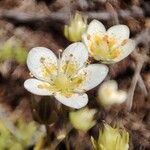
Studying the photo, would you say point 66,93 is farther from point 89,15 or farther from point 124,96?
point 89,15

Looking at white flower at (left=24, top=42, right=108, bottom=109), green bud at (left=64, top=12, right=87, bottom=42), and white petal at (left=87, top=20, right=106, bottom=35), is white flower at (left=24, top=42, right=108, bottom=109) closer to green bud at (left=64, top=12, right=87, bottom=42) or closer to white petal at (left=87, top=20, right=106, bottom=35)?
green bud at (left=64, top=12, right=87, bottom=42)

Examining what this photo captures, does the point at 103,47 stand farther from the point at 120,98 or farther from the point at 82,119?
the point at 82,119

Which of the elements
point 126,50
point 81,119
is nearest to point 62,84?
point 81,119

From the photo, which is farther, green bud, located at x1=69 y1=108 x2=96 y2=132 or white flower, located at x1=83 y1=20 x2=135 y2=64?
white flower, located at x1=83 y1=20 x2=135 y2=64

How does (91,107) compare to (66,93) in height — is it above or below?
below

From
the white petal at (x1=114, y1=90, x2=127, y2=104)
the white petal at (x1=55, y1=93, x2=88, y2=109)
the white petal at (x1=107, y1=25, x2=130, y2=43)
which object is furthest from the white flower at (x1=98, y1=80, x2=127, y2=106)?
the white petal at (x1=107, y1=25, x2=130, y2=43)

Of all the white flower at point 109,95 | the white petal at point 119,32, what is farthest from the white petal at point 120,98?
the white petal at point 119,32

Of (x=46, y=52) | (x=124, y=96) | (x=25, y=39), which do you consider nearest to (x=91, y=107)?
(x=124, y=96)
